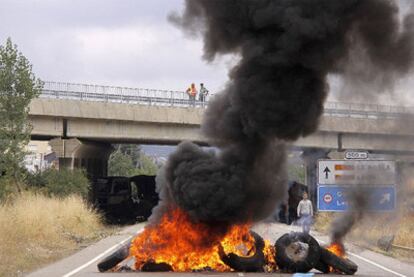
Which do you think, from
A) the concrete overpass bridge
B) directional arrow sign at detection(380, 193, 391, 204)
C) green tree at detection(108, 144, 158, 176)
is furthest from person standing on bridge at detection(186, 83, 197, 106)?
green tree at detection(108, 144, 158, 176)

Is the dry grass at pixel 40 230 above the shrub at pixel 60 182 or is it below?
below

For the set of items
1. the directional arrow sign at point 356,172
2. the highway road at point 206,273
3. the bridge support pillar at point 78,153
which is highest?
the bridge support pillar at point 78,153

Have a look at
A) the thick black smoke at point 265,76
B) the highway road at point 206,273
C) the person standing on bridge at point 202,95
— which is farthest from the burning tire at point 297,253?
the person standing on bridge at point 202,95

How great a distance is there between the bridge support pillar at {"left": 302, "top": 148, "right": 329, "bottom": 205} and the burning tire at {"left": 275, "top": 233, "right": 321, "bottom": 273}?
43.2ft

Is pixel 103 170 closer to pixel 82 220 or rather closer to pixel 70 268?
pixel 82 220

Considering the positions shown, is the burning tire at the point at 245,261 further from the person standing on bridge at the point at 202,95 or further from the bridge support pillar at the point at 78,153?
the bridge support pillar at the point at 78,153

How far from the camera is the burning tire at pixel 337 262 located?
15.9m

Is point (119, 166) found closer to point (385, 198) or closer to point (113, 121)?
point (113, 121)

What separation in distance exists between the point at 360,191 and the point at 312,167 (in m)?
13.1

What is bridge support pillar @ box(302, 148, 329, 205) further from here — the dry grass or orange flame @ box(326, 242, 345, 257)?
orange flame @ box(326, 242, 345, 257)

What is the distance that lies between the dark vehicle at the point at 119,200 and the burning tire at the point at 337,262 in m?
26.5

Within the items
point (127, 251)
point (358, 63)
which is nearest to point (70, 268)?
point (127, 251)

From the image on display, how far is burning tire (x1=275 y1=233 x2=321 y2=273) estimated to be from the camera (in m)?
16.0

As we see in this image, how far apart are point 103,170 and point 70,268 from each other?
1403 inches
